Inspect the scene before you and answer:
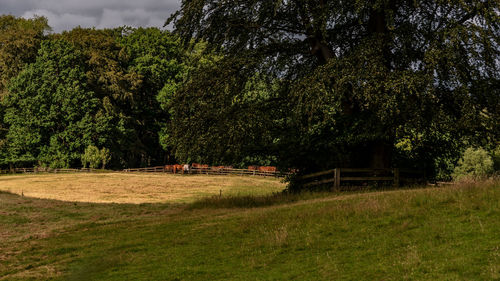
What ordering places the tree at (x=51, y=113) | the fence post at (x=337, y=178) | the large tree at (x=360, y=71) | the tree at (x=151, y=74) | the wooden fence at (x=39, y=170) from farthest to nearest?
the tree at (x=151, y=74)
the tree at (x=51, y=113)
the wooden fence at (x=39, y=170)
the fence post at (x=337, y=178)
the large tree at (x=360, y=71)

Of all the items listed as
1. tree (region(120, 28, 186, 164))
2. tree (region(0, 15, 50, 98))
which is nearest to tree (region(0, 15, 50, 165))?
tree (region(0, 15, 50, 98))

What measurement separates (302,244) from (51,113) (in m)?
56.3

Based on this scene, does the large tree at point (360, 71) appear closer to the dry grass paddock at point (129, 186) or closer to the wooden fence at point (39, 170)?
the dry grass paddock at point (129, 186)

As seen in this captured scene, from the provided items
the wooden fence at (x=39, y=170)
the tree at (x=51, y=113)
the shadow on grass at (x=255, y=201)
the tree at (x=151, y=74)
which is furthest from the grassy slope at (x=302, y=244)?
the tree at (x=151, y=74)

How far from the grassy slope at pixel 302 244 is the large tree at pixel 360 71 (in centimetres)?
443

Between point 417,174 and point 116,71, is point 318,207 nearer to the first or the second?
point 417,174

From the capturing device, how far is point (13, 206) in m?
26.8

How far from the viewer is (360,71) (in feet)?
60.2

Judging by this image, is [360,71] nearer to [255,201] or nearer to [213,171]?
[255,201]

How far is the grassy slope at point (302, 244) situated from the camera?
350 inches

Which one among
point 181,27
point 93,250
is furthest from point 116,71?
point 93,250

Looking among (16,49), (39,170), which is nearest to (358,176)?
(39,170)

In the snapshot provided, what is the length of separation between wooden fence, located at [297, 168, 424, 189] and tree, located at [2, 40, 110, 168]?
1726 inches

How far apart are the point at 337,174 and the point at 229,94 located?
19.8 feet
